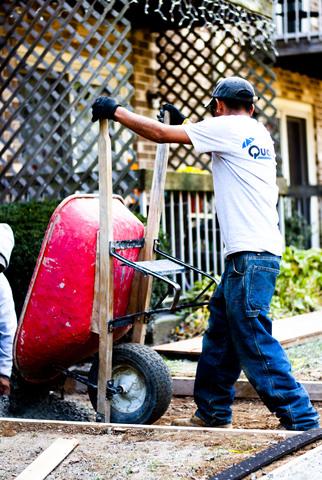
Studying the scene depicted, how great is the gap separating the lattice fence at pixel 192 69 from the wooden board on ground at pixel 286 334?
3191mm

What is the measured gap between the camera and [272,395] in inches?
169

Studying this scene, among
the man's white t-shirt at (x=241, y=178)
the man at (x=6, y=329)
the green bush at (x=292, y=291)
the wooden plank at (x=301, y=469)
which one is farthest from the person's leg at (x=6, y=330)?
the green bush at (x=292, y=291)

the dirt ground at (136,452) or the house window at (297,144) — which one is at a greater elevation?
the house window at (297,144)

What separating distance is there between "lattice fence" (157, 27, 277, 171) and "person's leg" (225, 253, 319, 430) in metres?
6.10

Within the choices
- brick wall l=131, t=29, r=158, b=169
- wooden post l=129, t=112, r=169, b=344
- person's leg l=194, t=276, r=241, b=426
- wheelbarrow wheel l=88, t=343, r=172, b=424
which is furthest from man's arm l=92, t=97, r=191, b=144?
brick wall l=131, t=29, r=158, b=169

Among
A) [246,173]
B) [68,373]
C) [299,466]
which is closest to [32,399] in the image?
[68,373]

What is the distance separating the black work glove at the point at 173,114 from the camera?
16.1 ft

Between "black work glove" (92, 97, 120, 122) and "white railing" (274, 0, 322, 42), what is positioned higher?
"white railing" (274, 0, 322, 42)

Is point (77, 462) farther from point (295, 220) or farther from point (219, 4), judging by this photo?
point (295, 220)

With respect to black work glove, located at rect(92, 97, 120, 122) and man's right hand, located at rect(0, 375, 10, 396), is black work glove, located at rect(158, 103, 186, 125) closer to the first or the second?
black work glove, located at rect(92, 97, 120, 122)

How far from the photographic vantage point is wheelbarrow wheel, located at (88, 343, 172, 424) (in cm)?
470

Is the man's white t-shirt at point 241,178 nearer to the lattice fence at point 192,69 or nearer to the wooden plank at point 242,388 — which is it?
the wooden plank at point 242,388

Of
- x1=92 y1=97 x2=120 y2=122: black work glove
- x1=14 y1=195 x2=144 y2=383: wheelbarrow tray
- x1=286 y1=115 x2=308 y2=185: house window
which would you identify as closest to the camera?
x1=92 y1=97 x2=120 y2=122: black work glove

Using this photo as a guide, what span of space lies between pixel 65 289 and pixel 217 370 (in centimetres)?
91
